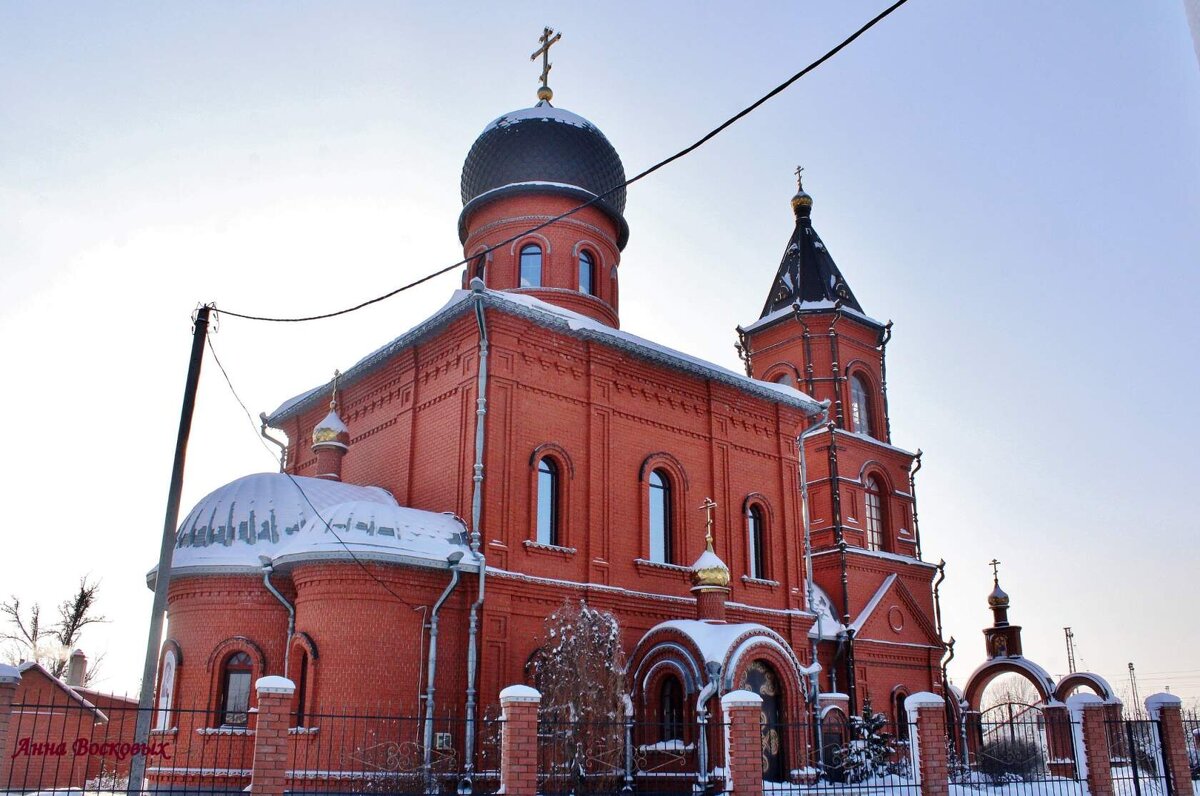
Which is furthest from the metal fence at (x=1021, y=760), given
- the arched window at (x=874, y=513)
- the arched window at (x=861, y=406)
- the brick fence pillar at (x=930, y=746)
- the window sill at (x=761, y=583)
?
the arched window at (x=861, y=406)

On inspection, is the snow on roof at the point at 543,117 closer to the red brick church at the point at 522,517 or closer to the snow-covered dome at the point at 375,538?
the red brick church at the point at 522,517

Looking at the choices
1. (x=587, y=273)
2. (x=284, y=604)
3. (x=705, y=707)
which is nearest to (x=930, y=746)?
(x=705, y=707)

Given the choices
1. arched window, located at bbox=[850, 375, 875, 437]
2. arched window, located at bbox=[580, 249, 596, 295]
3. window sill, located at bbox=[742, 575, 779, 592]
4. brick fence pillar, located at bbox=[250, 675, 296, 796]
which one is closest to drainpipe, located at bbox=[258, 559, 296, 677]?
brick fence pillar, located at bbox=[250, 675, 296, 796]

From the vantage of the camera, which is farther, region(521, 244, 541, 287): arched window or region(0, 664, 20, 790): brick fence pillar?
region(521, 244, 541, 287): arched window

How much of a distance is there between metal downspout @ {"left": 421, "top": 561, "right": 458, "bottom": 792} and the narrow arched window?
165 cm

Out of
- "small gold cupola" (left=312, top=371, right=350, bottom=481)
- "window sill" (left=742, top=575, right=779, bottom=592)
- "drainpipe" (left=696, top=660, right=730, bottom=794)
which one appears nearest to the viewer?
"drainpipe" (left=696, top=660, right=730, bottom=794)

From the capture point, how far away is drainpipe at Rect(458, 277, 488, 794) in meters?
11.3

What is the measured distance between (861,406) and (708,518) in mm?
8834

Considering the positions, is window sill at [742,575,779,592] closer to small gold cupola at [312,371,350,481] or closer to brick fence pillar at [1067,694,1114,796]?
brick fence pillar at [1067,694,1114,796]

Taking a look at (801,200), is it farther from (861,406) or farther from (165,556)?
(165,556)

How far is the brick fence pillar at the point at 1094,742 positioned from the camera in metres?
11.2

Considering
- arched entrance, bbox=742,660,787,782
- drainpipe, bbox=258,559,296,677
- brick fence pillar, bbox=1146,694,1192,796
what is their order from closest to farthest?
brick fence pillar, bbox=1146,694,1192,796
drainpipe, bbox=258,559,296,677
arched entrance, bbox=742,660,787,782

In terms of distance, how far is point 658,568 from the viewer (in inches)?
567

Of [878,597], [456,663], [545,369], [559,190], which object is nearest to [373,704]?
[456,663]
